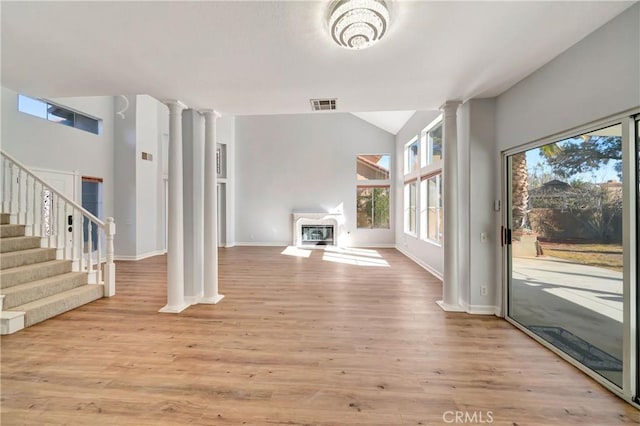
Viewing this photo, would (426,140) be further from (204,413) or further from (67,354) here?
(67,354)

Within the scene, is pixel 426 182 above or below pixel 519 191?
above

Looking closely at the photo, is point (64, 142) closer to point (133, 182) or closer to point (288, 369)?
point (133, 182)

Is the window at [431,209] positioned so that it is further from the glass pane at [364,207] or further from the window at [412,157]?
the glass pane at [364,207]

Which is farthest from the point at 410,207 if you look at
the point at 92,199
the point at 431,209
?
the point at 92,199

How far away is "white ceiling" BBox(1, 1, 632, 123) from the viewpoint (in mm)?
1631

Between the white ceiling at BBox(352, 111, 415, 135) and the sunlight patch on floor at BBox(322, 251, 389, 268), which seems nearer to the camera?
the sunlight patch on floor at BBox(322, 251, 389, 268)

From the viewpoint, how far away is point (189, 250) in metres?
3.32

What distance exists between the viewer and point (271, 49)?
2.02m

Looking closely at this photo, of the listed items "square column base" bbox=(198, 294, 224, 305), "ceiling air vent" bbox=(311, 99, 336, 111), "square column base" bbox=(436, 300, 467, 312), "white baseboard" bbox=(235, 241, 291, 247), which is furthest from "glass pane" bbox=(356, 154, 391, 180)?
"square column base" bbox=(198, 294, 224, 305)

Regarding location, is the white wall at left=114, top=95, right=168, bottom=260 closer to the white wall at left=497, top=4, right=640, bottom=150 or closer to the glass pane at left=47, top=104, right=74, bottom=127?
the glass pane at left=47, top=104, right=74, bottom=127

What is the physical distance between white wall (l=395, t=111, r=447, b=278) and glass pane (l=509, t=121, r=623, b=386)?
0.93m

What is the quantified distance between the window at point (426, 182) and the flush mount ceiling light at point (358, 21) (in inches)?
140

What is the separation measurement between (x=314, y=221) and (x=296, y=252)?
1.36m

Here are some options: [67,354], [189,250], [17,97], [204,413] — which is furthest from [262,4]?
[17,97]
